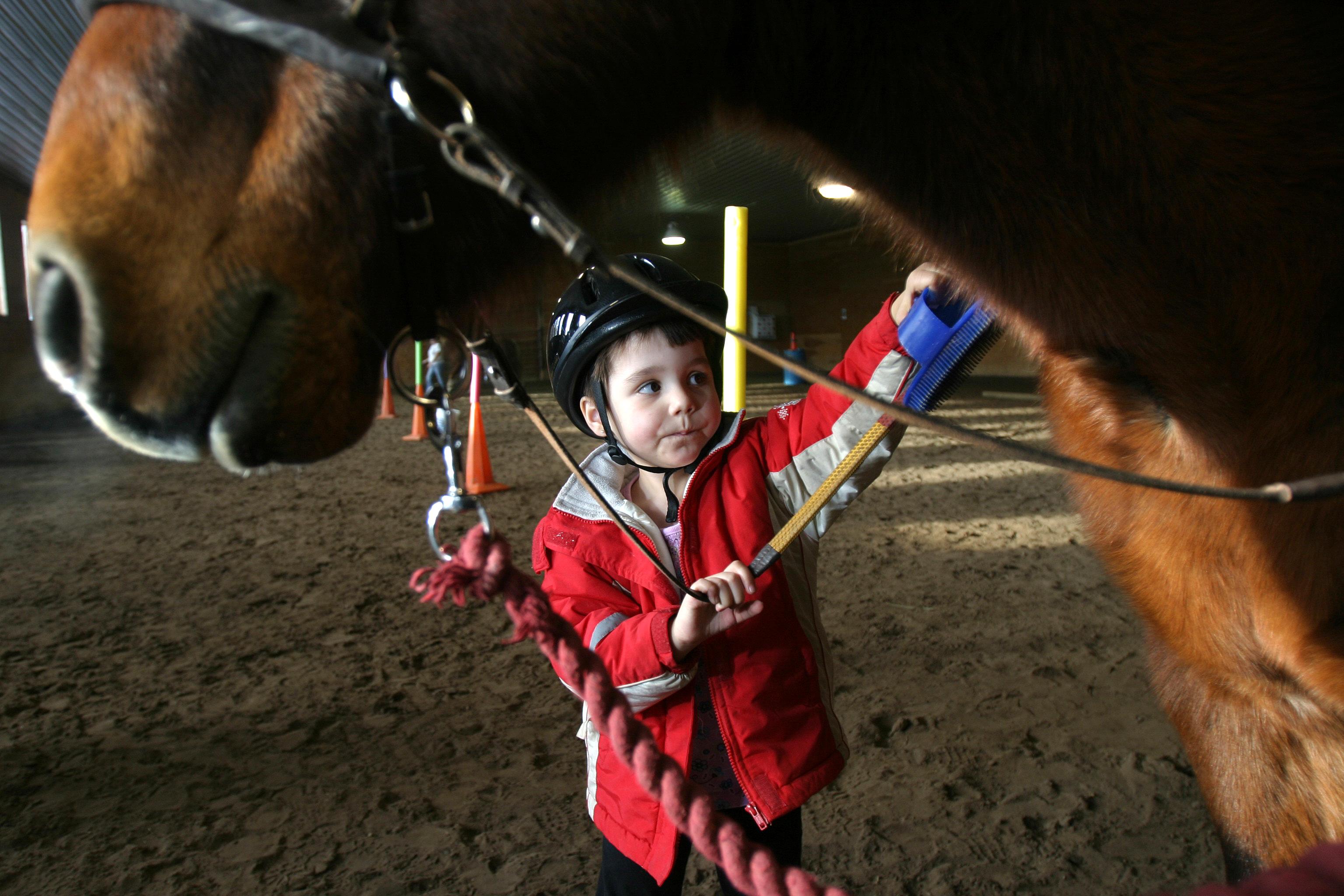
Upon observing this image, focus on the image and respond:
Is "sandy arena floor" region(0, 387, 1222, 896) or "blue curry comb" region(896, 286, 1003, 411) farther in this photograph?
"sandy arena floor" region(0, 387, 1222, 896)

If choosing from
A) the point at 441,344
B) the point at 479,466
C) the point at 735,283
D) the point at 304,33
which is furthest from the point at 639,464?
the point at 479,466

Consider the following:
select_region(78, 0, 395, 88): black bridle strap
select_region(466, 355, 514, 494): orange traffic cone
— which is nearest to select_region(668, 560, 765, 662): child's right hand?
select_region(78, 0, 395, 88): black bridle strap

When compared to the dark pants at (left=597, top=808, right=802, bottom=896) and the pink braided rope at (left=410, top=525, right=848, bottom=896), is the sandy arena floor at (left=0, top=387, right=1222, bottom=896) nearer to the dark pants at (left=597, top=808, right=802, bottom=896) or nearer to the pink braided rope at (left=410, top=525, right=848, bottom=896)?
the dark pants at (left=597, top=808, right=802, bottom=896)

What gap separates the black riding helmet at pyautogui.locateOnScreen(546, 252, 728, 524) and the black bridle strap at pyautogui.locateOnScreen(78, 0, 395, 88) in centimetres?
55

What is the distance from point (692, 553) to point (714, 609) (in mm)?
191

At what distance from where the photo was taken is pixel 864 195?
90 centimetres

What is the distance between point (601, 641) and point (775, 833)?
463mm

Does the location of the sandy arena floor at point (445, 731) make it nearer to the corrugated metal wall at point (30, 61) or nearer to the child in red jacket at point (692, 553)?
the child in red jacket at point (692, 553)

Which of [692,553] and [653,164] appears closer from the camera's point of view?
[653,164]

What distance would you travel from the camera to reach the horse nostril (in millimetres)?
624

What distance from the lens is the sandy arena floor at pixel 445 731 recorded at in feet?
5.94

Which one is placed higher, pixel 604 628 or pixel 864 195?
pixel 864 195

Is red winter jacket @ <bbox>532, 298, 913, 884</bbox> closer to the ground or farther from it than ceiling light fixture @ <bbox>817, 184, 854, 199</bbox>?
closer to the ground

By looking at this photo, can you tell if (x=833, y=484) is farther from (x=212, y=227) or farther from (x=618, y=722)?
(x=212, y=227)
